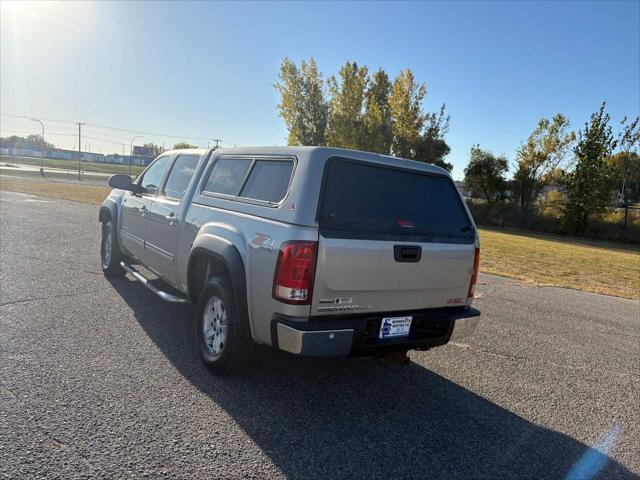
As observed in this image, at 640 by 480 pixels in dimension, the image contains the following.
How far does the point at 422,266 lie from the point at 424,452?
128cm

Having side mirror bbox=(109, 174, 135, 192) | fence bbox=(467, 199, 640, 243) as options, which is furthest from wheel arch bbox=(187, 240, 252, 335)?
fence bbox=(467, 199, 640, 243)

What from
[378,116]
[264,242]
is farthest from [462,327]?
[378,116]

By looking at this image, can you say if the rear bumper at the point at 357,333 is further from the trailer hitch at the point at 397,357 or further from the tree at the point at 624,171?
the tree at the point at 624,171

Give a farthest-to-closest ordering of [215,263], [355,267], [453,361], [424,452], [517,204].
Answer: [517,204] < [453,361] < [215,263] < [355,267] < [424,452]

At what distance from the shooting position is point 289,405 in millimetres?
3391

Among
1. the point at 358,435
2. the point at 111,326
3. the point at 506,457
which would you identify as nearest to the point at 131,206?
the point at 111,326

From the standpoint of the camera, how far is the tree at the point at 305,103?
124 ft

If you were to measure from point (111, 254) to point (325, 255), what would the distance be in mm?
4676

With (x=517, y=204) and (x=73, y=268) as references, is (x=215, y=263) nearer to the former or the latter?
(x=73, y=268)

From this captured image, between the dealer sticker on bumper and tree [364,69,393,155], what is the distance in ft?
95.3

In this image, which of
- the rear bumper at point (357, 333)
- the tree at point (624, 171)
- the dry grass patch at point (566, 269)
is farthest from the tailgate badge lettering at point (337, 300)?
the tree at point (624, 171)

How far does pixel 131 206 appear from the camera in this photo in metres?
6.04

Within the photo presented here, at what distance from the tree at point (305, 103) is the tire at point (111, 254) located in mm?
31923

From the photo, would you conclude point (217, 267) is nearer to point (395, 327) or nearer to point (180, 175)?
point (395, 327)
